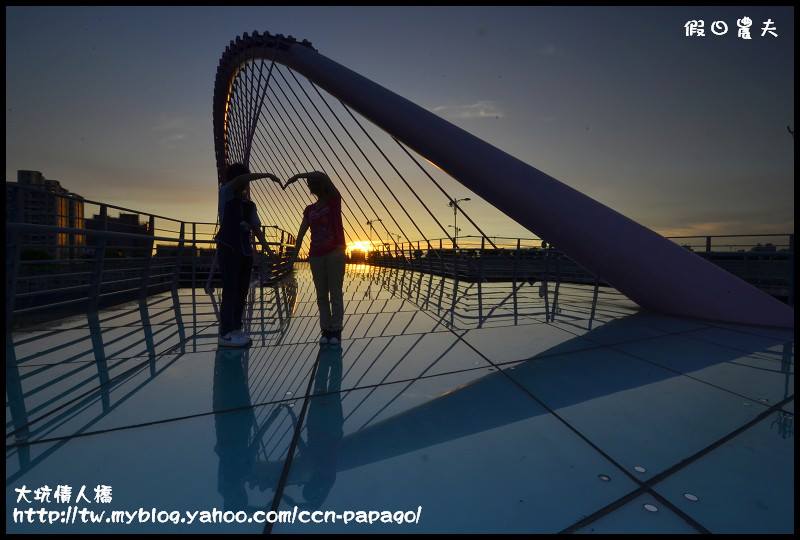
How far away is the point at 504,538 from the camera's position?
91 cm

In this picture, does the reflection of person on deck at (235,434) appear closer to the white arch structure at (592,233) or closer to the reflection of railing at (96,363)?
the reflection of railing at (96,363)

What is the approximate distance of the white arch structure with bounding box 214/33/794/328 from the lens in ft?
12.6

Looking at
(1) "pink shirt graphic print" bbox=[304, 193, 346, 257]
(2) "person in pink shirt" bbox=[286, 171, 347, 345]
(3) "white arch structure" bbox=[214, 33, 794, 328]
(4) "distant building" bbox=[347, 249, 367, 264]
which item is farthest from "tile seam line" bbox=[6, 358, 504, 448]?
(4) "distant building" bbox=[347, 249, 367, 264]

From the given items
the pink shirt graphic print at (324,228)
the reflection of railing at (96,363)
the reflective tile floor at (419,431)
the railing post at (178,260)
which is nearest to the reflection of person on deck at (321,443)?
the reflective tile floor at (419,431)

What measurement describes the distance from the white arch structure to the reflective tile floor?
975 millimetres

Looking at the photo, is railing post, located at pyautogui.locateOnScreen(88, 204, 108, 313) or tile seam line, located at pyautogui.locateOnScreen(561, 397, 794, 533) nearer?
tile seam line, located at pyautogui.locateOnScreen(561, 397, 794, 533)

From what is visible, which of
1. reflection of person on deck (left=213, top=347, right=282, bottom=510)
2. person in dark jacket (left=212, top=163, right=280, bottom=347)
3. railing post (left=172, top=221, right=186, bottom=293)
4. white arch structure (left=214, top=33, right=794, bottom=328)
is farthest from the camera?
railing post (left=172, top=221, right=186, bottom=293)

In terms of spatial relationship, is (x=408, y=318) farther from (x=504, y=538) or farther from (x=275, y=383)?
→ (x=504, y=538)

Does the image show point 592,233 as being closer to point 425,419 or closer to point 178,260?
point 425,419

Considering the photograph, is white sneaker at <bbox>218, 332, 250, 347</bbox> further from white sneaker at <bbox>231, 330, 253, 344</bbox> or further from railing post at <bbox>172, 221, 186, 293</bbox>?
railing post at <bbox>172, 221, 186, 293</bbox>

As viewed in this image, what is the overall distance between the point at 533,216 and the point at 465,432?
3.47 meters

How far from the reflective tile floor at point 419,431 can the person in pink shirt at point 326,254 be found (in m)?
0.23

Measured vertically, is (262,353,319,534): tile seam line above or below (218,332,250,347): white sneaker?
below

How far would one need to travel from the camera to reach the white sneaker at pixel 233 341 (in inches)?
107
